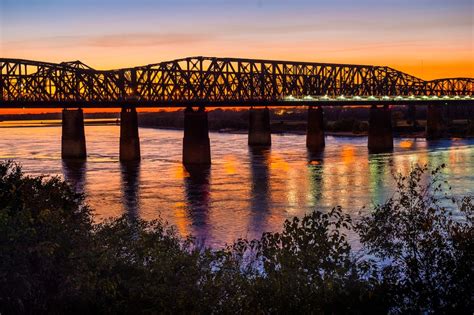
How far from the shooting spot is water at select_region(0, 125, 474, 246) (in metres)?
45.8

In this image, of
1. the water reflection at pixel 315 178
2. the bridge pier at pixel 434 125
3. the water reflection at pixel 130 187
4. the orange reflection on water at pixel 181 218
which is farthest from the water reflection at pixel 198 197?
the bridge pier at pixel 434 125

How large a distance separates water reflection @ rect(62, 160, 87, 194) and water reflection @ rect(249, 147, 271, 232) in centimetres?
1605

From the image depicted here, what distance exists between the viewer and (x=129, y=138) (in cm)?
9575

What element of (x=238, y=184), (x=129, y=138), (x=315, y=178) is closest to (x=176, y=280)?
(x=238, y=184)

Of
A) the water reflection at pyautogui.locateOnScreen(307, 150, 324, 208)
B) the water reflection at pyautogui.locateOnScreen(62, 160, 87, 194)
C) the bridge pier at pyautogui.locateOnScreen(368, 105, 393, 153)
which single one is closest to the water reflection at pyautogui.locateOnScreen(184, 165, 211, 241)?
the water reflection at pyautogui.locateOnScreen(307, 150, 324, 208)

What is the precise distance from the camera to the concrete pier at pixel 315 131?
12269 centimetres

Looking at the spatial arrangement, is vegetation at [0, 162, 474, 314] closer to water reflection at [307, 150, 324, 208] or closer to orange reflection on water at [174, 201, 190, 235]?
orange reflection on water at [174, 201, 190, 235]

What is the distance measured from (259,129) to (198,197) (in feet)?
243

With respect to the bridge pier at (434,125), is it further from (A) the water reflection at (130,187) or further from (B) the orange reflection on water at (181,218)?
(B) the orange reflection on water at (181,218)

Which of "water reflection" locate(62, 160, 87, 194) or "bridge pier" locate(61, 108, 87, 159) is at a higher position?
"bridge pier" locate(61, 108, 87, 159)

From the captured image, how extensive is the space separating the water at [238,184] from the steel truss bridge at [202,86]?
897 cm

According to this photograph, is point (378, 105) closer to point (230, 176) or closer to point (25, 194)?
point (230, 176)

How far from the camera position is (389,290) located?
1750 centimetres

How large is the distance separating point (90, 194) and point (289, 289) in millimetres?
45364
